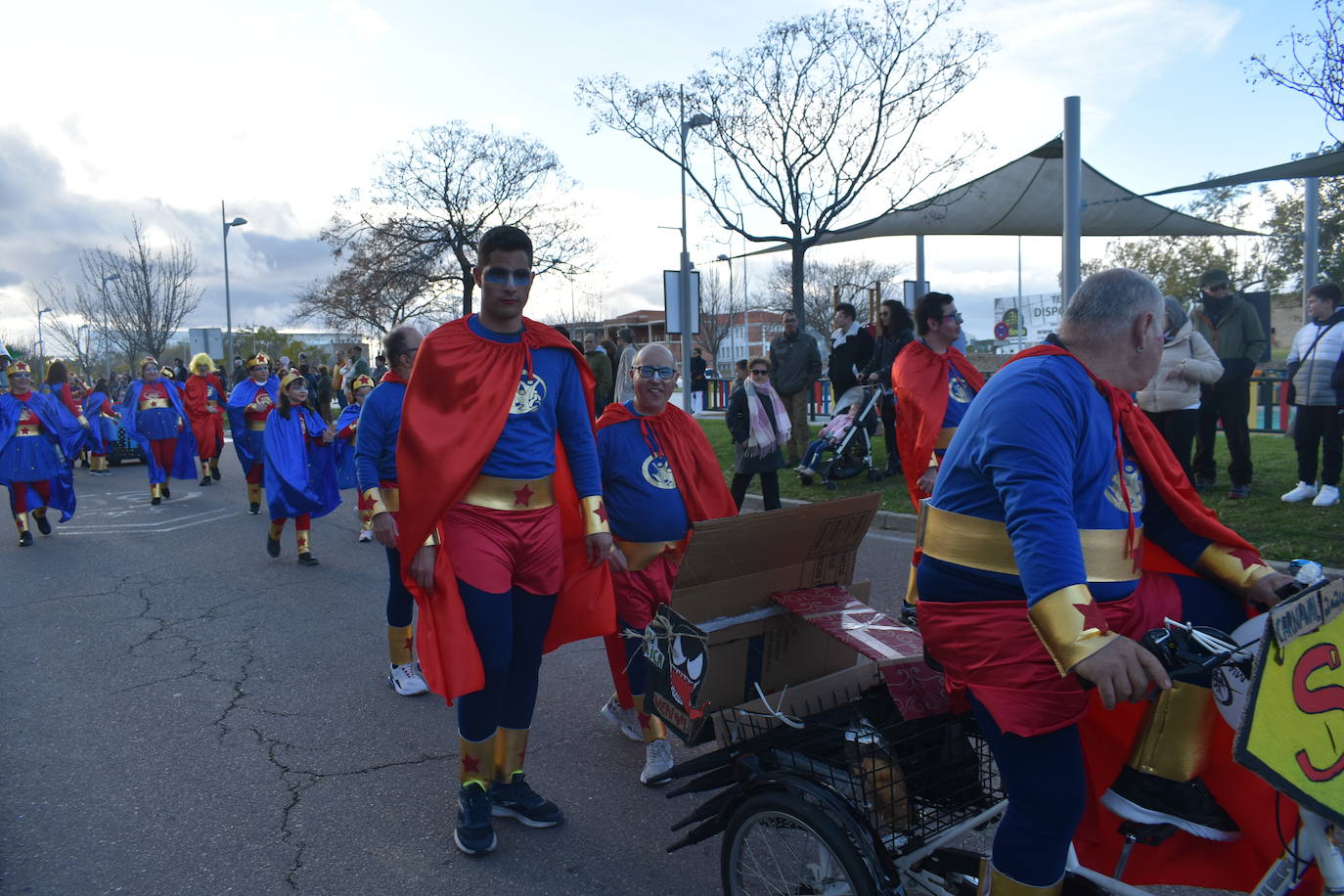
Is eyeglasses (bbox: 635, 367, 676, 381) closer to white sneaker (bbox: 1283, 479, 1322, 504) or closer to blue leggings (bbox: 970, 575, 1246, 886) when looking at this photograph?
blue leggings (bbox: 970, 575, 1246, 886)

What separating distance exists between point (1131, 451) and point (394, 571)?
3943 millimetres

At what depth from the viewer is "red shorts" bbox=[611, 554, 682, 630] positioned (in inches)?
164

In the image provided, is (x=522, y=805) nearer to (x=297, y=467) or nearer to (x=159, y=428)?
(x=297, y=467)

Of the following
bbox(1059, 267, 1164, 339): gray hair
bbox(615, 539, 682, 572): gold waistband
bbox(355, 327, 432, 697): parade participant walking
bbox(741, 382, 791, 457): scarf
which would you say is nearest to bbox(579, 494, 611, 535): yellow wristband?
bbox(615, 539, 682, 572): gold waistband

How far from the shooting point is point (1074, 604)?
6.33ft

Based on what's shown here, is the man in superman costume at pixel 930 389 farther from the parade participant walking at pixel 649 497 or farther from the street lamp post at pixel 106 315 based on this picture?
the street lamp post at pixel 106 315

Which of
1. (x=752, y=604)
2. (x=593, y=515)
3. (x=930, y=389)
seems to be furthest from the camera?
(x=930, y=389)

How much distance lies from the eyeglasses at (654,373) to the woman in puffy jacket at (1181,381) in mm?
5436

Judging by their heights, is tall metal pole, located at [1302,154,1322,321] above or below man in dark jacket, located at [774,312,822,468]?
above

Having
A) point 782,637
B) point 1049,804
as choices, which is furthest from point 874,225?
point 1049,804

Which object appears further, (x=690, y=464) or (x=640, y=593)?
(x=690, y=464)

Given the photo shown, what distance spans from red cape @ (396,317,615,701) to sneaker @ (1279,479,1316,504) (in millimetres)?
7395

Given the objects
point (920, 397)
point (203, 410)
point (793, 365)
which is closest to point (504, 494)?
point (920, 397)

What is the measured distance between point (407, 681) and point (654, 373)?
2.26 meters
